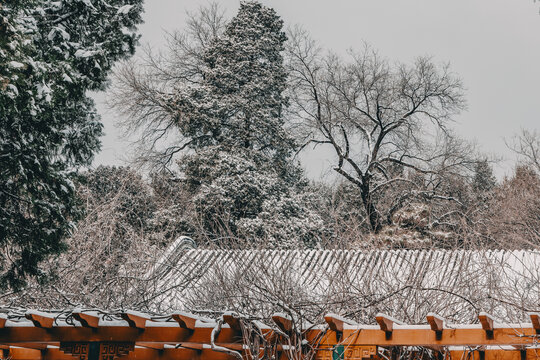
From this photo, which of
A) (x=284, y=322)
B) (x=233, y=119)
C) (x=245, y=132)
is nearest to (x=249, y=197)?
(x=245, y=132)

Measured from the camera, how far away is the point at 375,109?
26.9 metres

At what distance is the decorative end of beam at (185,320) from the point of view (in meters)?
5.50

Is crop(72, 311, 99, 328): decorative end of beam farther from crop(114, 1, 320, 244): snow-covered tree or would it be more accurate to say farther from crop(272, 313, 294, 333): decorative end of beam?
crop(114, 1, 320, 244): snow-covered tree

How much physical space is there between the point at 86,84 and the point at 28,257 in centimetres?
301

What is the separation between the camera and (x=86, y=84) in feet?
32.6

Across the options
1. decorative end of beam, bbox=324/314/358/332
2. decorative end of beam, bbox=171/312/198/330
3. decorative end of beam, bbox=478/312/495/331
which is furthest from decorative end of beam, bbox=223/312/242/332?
decorative end of beam, bbox=478/312/495/331

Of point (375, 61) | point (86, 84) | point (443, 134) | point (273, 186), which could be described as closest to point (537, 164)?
point (443, 134)

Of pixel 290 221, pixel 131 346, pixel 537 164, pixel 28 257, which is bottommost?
pixel 131 346

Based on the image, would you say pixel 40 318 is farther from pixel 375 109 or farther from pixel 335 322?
pixel 375 109

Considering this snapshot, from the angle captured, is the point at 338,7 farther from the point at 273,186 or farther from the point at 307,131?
the point at 273,186

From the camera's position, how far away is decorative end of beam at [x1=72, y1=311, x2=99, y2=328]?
18.2ft

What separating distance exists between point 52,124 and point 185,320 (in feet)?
19.4

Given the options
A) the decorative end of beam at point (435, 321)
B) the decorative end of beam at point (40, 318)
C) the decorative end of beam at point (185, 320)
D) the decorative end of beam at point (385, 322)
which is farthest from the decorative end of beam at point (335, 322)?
the decorative end of beam at point (40, 318)

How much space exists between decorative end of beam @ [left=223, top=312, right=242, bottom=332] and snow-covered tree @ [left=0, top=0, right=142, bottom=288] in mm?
4970
